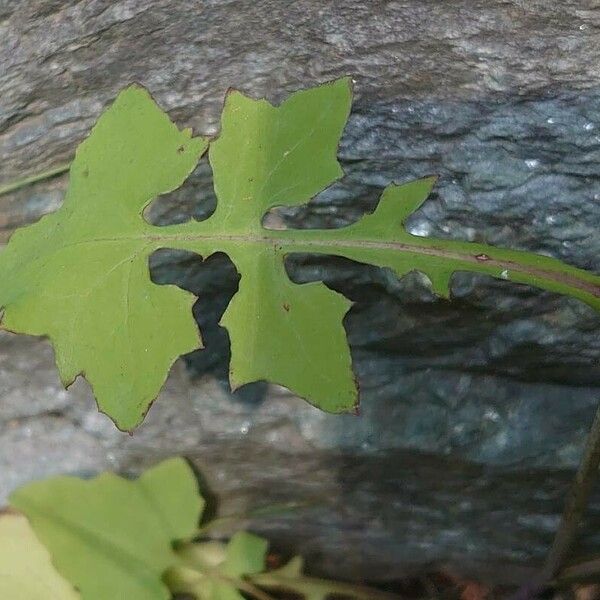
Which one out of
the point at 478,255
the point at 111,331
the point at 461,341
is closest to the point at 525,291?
the point at 461,341

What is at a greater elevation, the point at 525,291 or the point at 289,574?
the point at 525,291

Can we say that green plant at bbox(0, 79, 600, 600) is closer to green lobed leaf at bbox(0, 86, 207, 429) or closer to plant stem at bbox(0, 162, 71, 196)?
green lobed leaf at bbox(0, 86, 207, 429)

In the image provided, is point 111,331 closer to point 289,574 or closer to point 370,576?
point 289,574

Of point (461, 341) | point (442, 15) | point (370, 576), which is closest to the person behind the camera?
point (442, 15)

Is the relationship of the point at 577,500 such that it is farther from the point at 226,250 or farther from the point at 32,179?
the point at 32,179

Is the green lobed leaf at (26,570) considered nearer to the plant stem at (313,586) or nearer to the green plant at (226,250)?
the plant stem at (313,586)

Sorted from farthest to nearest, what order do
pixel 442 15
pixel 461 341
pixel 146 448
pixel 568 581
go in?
pixel 146 448 → pixel 568 581 → pixel 461 341 → pixel 442 15

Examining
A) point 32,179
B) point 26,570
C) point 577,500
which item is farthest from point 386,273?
point 26,570

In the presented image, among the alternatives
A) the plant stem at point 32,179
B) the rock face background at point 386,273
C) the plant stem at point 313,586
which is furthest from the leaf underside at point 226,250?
the plant stem at point 313,586

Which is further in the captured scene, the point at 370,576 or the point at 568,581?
the point at 370,576
